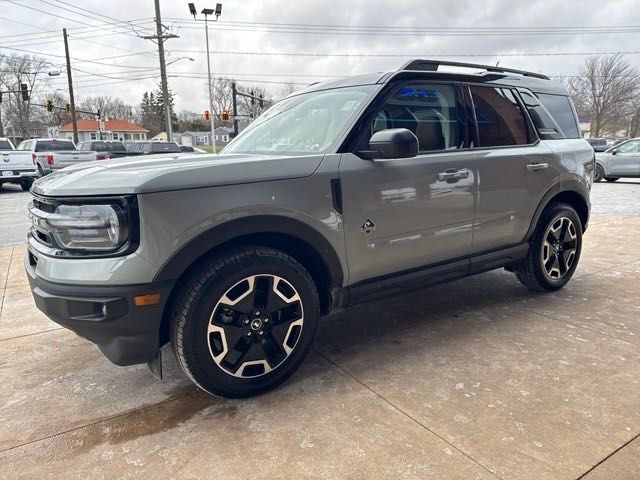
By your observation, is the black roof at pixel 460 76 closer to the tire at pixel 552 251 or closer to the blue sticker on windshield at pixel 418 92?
the blue sticker on windshield at pixel 418 92

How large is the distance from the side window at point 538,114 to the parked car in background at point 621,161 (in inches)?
531

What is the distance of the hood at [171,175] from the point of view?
7.20 feet

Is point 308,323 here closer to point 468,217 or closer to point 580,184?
point 468,217

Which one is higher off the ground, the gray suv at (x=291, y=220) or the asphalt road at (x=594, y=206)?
the gray suv at (x=291, y=220)

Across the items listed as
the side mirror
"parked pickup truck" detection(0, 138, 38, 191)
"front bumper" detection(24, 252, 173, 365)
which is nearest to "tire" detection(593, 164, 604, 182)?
the side mirror

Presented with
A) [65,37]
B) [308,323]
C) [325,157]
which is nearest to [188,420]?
[308,323]

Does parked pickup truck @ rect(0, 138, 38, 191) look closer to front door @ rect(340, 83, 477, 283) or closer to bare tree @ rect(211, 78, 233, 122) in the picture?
front door @ rect(340, 83, 477, 283)

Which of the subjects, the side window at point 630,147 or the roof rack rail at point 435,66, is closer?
the roof rack rail at point 435,66

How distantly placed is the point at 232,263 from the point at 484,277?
11.2 feet

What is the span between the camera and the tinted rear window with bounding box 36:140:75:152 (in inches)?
774

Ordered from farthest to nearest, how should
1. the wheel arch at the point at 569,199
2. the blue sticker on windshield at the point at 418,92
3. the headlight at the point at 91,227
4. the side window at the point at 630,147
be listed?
the side window at the point at 630,147 < the wheel arch at the point at 569,199 < the blue sticker on windshield at the point at 418,92 < the headlight at the point at 91,227

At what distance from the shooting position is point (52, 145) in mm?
20297

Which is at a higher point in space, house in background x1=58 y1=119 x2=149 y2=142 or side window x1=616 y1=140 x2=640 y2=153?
house in background x1=58 y1=119 x2=149 y2=142

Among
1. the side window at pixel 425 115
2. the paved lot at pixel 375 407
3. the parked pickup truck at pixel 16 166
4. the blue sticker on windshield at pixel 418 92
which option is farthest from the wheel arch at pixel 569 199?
the parked pickup truck at pixel 16 166
